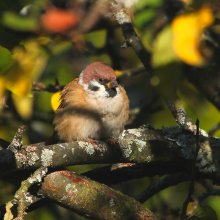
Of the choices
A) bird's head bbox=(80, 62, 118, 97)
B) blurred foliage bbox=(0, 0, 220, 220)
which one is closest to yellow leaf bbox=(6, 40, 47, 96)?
blurred foliage bbox=(0, 0, 220, 220)

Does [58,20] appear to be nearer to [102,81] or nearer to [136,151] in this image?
[102,81]

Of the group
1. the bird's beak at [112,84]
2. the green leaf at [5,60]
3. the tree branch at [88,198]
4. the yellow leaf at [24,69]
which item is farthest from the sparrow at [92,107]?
the green leaf at [5,60]

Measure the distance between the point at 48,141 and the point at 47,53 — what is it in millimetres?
737

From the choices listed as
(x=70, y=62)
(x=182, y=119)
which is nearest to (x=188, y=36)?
(x=182, y=119)

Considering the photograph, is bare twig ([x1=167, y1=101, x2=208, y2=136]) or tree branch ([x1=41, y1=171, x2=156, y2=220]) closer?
tree branch ([x1=41, y1=171, x2=156, y2=220])

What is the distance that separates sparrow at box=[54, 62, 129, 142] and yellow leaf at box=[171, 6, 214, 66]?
91.8 inches

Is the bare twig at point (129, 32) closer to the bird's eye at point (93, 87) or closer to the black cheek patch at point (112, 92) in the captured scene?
the black cheek patch at point (112, 92)

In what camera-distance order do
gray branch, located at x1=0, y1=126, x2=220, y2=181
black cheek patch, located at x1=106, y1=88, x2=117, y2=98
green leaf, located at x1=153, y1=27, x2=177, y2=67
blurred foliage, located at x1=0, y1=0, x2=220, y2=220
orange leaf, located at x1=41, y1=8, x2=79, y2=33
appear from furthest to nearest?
black cheek patch, located at x1=106, y1=88, x2=117, y2=98
orange leaf, located at x1=41, y1=8, x2=79, y2=33
blurred foliage, located at x1=0, y1=0, x2=220, y2=220
gray branch, located at x1=0, y1=126, x2=220, y2=181
green leaf, located at x1=153, y1=27, x2=177, y2=67

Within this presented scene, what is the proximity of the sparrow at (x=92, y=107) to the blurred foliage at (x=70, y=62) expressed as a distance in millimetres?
119

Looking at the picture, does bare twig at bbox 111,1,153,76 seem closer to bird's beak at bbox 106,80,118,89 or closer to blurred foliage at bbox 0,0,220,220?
blurred foliage at bbox 0,0,220,220

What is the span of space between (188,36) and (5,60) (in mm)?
1266

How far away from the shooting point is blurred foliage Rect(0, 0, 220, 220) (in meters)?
3.63

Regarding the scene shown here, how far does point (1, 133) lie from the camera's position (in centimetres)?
448

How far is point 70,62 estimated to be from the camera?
230 inches
